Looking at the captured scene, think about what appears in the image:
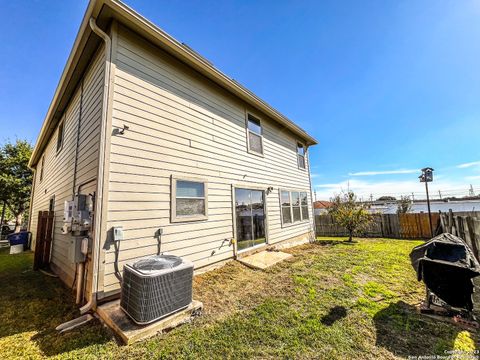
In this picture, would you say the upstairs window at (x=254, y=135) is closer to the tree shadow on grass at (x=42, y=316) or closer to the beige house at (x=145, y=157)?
the beige house at (x=145, y=157)

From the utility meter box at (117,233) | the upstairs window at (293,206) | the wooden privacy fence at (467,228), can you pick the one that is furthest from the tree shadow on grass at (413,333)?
the upstairs window at (293,206)

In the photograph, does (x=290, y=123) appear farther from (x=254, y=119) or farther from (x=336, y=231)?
(x=336, y=231)

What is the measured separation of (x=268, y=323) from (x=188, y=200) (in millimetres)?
2884

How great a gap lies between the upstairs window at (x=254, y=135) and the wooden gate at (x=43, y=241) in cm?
688

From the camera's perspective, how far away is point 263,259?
5754 millimetres

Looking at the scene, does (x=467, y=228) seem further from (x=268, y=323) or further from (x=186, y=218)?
(x=186, y=218)

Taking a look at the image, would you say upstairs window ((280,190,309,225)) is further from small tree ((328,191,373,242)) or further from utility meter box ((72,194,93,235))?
utility meter box ((72,194,93,235))

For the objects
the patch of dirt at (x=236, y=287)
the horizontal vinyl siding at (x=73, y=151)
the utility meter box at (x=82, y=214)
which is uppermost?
the horizontal vinyl siding at (x=73, y=151)

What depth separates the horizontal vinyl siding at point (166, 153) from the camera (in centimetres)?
348

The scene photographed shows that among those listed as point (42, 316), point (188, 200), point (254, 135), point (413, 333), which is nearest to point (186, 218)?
point (188, 200)

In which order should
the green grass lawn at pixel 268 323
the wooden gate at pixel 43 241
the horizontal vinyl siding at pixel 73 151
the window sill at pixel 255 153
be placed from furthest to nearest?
the window sill at pixel 255 153
the wooden gate at pixel 43 241
the horizontal vinyl siding at pixel 73 151
the green grass lawn at pixel 268 323

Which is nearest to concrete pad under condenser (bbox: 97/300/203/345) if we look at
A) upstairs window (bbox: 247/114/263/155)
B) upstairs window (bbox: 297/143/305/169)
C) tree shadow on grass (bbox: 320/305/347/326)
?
tree shadow on grass (bbox: 320/305/347/326)

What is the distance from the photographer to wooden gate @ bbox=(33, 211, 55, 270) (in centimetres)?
589

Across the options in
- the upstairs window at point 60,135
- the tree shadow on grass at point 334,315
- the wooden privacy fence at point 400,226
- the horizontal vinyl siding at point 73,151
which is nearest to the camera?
the tree shadow on grass at point 334,315
